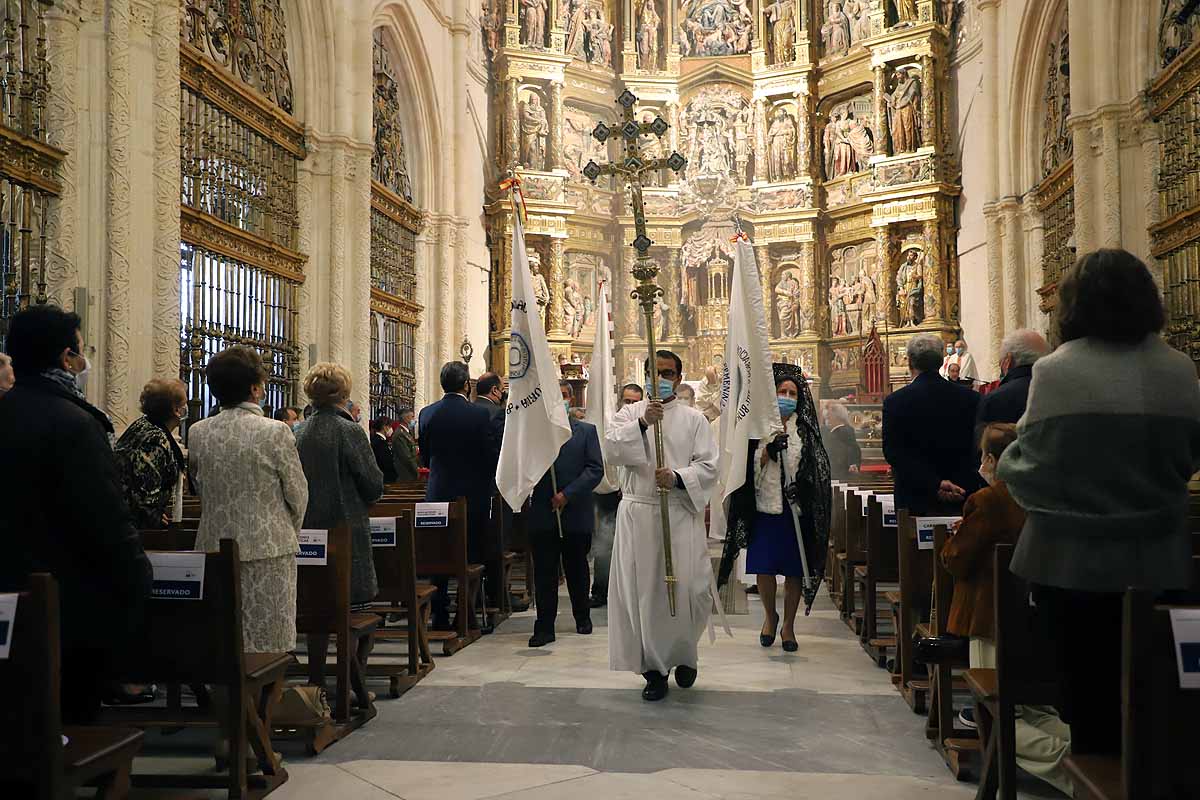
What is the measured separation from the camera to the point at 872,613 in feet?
24.6

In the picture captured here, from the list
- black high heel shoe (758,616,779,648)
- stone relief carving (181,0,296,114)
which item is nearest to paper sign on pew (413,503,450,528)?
black high heel shoe (758,616,779,648)

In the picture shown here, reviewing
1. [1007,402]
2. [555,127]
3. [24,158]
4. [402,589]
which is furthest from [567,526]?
[555,127]

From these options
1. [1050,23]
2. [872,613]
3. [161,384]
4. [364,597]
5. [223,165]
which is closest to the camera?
[161,384]

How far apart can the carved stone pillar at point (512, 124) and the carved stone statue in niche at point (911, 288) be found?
27.2ft

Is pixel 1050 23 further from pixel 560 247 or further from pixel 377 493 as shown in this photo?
pixel 377 493

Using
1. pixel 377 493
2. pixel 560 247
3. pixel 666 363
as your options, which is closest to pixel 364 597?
pixel 377 493

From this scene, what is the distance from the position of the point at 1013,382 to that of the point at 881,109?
1813cm

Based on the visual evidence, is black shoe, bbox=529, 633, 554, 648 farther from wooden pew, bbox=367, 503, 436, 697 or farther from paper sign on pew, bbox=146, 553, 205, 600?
paper sign on pew, bbox=146, 553, 205, 600

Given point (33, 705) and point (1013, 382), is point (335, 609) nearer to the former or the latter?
point (33, 705)

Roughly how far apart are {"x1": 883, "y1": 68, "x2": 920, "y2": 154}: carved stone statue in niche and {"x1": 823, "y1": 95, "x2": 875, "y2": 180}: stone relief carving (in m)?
0.74

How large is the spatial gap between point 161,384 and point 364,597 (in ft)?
5.01

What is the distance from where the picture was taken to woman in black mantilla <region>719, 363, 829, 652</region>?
298 inches

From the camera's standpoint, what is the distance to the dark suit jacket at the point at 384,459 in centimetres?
975

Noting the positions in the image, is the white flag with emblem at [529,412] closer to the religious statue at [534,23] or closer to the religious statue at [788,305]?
the religious statue at [788,305]
